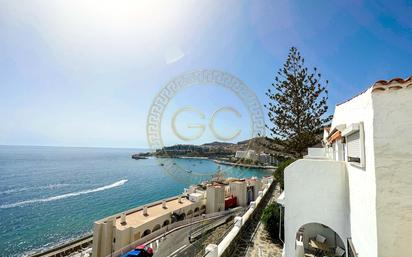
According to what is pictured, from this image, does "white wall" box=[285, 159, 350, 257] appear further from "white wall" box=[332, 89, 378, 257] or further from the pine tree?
the pine tree

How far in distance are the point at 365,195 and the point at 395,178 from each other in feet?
1.91

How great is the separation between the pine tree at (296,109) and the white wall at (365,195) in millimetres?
9993

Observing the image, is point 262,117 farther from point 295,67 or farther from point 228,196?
point 228,196

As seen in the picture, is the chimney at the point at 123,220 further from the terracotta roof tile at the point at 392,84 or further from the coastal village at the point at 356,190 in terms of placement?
the terracotta roof tile at the point at 392,84

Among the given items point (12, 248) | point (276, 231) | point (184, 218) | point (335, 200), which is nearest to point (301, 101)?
point (276, 231)

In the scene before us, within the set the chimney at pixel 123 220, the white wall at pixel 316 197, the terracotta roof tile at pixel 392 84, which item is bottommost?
the chimney at pixel 123 220

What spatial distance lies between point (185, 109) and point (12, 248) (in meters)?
24.2

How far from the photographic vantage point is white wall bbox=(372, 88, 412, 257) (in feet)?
7.80

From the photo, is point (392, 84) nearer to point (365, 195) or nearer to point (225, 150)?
point (365, 195)

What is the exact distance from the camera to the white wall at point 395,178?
2.38 metres

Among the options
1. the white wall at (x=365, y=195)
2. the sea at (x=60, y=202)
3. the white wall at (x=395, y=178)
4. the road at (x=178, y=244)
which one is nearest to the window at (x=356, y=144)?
the white wall at (x=365, y=195)

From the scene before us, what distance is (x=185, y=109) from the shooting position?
1110cm

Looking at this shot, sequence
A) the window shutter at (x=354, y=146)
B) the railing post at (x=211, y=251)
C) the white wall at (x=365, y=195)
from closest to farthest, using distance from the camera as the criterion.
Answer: the white wall at (x=365, y=195), the window shutter at (x=354, y=146), the railing post at (x=211, y=251)

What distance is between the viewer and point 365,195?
9.41 feet
